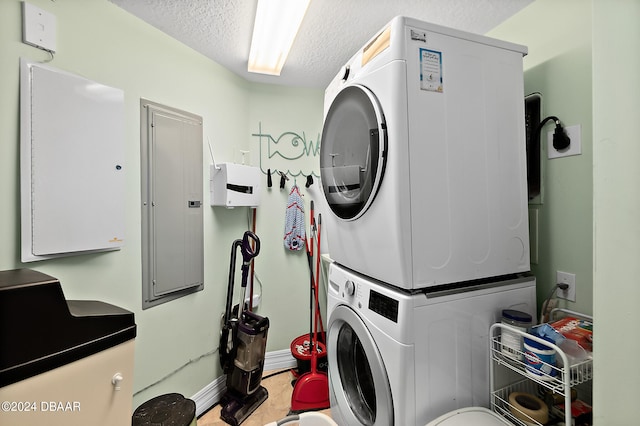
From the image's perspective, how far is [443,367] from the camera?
1025 millimetres

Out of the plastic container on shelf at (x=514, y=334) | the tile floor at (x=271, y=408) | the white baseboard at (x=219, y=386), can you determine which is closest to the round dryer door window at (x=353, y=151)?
the plastic container on shelf at (x=514, y=334)

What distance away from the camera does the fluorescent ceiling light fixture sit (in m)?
1.35

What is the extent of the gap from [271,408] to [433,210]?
1.92 m

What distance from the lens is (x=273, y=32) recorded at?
1587 millimetres

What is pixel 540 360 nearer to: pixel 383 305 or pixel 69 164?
pixel 383 305

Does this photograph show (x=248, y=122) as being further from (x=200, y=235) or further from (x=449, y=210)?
(x=449, y=210)

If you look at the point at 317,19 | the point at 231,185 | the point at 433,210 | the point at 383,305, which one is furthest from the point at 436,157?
the point at 231,185

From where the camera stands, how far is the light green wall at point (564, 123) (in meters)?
1.19

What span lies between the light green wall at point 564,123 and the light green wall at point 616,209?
32.5 inches

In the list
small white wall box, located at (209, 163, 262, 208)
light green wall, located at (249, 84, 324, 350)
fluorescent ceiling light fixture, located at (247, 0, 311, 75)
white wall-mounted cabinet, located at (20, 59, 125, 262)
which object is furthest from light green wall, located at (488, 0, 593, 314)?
white wall-mounted cabinet, located at (20, 59, 125, 262)

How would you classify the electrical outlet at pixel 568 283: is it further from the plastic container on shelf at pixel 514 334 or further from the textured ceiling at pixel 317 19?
the textured ceiling at pixel 317 19

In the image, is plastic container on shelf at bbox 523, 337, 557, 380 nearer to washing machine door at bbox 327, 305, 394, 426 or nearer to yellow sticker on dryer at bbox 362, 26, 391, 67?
washing machine door at bbox 327, 305, 394, 426

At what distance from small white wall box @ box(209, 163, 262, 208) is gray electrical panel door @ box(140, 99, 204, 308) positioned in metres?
0.11

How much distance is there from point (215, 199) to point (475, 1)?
205 centimetres
